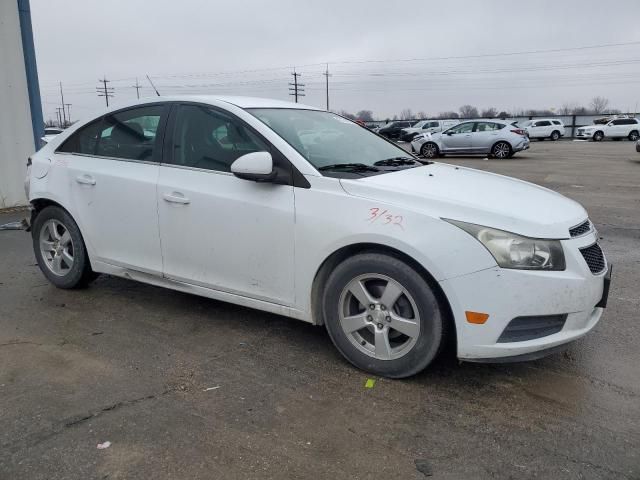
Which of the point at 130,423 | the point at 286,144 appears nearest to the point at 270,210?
the point at 286,144

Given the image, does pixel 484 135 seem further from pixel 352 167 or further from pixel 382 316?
pixel 382 316

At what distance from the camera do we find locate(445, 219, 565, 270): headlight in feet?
9.41

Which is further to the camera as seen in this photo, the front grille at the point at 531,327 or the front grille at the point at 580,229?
the front grille at the point at 580,229

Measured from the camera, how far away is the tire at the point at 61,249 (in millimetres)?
4598

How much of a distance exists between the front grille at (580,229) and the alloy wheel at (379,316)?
101 cm

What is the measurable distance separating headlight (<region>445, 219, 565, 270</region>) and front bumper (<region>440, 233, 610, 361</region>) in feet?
0.15

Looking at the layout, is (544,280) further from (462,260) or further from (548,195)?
(548,195)

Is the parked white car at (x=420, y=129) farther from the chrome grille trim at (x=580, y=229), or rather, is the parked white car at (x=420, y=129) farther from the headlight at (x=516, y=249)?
the headlight at (x=516, y=249)

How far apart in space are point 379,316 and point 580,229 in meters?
1.31

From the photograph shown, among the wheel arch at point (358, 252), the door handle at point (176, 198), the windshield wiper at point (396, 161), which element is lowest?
the wheel arch at point (358, 252)

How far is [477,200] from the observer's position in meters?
3.13

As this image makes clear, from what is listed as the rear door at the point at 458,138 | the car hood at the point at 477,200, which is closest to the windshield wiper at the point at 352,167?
the car hood at the point at 477,200

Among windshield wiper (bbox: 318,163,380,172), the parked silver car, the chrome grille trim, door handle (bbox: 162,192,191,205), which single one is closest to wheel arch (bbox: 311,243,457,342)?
windshield wiper (bbox: 318,163,380,172)

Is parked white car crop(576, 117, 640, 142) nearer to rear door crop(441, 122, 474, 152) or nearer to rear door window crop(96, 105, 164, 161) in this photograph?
rear door crop(441, 122, 474, 152)
